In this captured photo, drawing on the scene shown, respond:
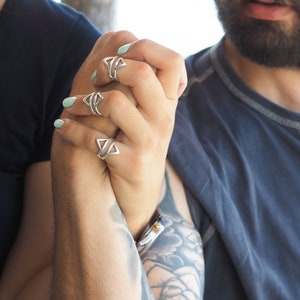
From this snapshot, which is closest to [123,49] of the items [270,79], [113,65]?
[113,65]

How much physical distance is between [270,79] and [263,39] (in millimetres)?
79

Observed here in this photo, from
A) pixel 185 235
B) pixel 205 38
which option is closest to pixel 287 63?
pixel 185 235

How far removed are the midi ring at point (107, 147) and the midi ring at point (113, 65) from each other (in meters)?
0.08

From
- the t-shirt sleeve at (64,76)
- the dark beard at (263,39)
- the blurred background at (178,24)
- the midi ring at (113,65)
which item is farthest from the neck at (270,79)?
the blurred background at (178,24)

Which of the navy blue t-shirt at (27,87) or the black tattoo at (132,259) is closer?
the black tattoo at (132,259)

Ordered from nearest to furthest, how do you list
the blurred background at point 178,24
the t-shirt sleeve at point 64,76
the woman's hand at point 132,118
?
the woman's hand at point 132,118 → the t-shirt sleeve at point 64,76 → the blurred background at point 178,24

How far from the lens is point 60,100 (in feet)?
3.12

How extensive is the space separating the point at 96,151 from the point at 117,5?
1.13m

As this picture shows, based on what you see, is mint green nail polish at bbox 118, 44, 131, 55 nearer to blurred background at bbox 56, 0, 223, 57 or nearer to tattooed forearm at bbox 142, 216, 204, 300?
tattooed forearm at bbox 142, 216, 204, 300

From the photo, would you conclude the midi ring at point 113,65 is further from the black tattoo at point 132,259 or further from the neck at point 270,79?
the neck at point 270,79

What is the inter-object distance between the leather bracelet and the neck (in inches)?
12.9

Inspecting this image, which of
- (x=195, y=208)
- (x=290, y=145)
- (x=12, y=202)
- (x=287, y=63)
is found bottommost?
(x=12, y=202)

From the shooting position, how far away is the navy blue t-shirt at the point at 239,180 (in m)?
0.89

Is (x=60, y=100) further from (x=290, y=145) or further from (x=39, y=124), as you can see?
(x=290, y=145)
